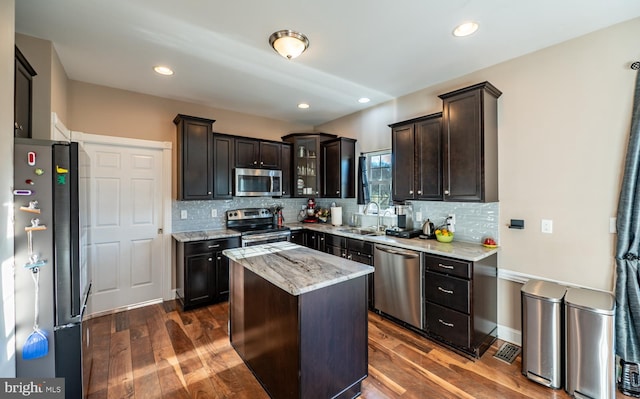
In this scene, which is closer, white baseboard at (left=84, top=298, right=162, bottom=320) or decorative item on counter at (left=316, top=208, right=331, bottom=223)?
white baseboard at (left=84, top=298, right=162, bottom=320)

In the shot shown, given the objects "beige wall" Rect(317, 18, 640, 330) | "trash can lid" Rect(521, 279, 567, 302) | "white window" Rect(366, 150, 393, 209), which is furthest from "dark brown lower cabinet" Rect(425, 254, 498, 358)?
"white window" Rect(366, 150, 393, 209)

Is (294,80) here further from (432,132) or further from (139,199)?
(139,199)

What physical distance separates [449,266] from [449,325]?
1.90ft

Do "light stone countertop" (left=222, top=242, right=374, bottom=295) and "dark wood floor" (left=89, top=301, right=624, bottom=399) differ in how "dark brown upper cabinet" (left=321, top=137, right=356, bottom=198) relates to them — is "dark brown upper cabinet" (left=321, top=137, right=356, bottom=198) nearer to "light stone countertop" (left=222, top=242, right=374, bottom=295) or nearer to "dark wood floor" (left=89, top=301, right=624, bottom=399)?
"light stone countertop" (left=222, top=242, right=374, bottom=295)

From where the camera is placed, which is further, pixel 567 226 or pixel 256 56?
pixel 256 56

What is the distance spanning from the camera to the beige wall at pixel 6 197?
1409 millimetres

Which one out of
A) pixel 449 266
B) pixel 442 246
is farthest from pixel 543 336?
pixel 442 246

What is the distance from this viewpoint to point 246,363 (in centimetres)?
232

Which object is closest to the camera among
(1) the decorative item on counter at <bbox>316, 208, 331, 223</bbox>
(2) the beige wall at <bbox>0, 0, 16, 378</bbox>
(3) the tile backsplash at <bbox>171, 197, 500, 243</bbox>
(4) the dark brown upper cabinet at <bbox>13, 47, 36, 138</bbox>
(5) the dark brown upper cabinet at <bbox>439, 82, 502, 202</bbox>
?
(2) the beige wall at <bbox>0, 0, 16, 378</bbox>

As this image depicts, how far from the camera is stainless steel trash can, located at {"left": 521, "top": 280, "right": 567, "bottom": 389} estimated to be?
2.06 meters

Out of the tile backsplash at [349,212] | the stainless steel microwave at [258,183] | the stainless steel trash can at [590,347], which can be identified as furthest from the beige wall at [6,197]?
the stainless steel trash can at [590,347]

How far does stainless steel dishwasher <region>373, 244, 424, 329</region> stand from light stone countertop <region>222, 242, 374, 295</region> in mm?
1021

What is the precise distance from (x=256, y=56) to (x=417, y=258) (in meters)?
2.64

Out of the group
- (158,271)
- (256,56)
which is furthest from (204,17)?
(158,271)
